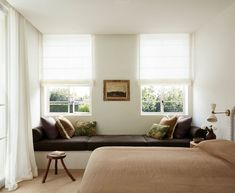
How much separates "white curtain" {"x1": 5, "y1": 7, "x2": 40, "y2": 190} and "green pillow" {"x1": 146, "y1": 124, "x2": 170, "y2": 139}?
2.23 meters

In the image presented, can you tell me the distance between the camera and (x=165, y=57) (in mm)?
5250

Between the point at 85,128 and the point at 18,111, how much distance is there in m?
1.59

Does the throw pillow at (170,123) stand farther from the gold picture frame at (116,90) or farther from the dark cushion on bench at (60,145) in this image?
the dark cushion on bench at (60,145)

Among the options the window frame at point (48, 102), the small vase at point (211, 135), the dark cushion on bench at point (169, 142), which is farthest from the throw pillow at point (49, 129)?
the small vase at point (211, 135)

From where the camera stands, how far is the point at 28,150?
4.05 meters

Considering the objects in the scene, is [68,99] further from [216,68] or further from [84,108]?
[216,68]

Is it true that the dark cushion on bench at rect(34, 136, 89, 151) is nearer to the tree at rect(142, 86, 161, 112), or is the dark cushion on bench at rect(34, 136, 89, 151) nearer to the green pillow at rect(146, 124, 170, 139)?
the green pillow at rect(146, 124, 170, 139)

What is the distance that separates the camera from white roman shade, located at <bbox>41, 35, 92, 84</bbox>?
5.25m

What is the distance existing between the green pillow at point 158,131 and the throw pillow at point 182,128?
0.69 ft

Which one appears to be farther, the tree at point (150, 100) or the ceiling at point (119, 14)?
the tree at point (150, 100)

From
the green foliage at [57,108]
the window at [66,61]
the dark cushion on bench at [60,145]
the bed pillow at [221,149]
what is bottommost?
the dark cushion on bench at [60,145]

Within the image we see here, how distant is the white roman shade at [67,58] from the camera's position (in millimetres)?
5246

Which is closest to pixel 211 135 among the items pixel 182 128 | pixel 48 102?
pixel 182 128

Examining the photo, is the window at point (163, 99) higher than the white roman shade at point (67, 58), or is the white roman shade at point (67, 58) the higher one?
the white roman shade at point (67, 58)
